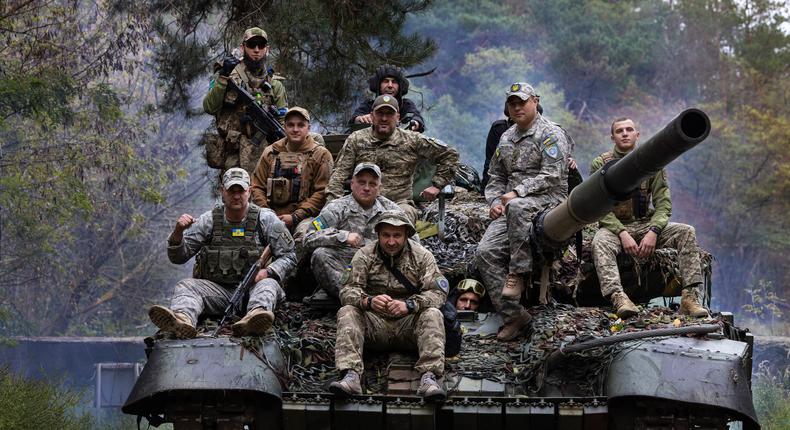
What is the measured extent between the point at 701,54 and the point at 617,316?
28178mm

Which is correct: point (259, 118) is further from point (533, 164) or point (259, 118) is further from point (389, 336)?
point (389, 336)

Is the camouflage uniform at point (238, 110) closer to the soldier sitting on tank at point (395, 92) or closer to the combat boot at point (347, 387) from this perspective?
the soldier sitting on tank at point (395, 92)

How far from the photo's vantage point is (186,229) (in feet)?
36.0

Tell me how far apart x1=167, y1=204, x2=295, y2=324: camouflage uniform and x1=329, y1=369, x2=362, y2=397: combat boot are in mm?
977

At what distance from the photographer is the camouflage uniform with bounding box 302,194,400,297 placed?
1114 cm

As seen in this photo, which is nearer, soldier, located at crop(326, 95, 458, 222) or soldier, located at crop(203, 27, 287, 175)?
soldier, located at crop(326, 95, 458, 222)

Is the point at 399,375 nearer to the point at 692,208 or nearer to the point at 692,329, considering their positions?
the point at 692,329

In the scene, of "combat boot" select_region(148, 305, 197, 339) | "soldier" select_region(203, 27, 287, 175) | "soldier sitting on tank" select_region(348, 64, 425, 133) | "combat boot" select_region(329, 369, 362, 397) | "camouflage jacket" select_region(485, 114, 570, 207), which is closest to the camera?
"combat boot" select_region(329, 369, 362, 397)

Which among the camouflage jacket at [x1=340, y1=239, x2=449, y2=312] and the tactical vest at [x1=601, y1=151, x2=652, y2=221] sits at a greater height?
the tactical vest at [x1=601, y1=151, x2=652, y2=221]

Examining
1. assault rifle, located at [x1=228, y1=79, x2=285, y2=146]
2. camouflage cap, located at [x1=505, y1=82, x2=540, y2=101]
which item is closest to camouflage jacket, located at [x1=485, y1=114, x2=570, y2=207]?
camouflage cap, located at [x1=505, y1=82, x2=540, y2=101]

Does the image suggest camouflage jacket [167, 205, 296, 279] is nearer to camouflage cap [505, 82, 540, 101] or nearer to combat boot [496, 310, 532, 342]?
combat boot [496, 310, 532, 342]

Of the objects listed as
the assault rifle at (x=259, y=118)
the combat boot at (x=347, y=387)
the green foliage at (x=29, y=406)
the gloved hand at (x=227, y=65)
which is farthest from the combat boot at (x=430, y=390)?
the green foliage at (x=29, y=406)

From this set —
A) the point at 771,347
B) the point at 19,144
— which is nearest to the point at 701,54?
the point at 771,347

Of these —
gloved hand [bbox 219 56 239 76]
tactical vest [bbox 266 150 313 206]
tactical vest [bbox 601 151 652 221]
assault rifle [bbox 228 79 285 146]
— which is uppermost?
gloved hand [bbox 219 56 239 76]
